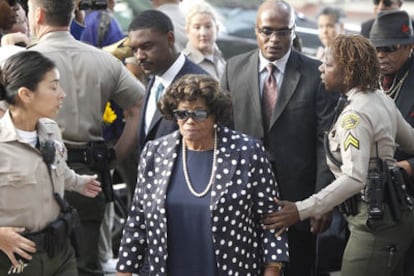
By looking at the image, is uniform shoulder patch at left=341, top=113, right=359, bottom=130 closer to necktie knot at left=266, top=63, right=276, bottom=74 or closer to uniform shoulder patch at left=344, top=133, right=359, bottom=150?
uniform shoulder patch at left=344, top=133, right=359, bottom=150

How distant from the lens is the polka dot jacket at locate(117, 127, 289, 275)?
5.80 m

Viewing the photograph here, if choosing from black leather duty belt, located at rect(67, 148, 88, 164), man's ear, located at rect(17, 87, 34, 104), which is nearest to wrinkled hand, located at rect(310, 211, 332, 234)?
black leather duty belt, located at rect(67, 148, 88, 164)

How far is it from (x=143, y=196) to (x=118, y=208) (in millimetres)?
3843

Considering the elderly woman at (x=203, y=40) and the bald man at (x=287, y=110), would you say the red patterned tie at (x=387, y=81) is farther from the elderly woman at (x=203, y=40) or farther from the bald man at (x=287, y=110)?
the elderly woman at (x=203, y=40)

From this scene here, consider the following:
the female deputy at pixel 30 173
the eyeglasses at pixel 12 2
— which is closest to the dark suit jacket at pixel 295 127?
the female deputy at pixel 30 173

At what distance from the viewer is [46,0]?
7125mm

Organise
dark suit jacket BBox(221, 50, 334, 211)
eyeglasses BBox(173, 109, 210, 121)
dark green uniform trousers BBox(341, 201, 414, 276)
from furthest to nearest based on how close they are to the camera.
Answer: dark suit jacket BBox(221, 50, 334, 211), dark green uniform trousers BBox(341, 201, 414, 276), eyeglasses BBox(173, 109, 210, 121)

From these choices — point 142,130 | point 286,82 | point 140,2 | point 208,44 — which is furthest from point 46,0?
point 140,2

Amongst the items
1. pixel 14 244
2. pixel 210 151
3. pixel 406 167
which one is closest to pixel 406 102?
pixel 406 167

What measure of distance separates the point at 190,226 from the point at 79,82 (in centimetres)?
174

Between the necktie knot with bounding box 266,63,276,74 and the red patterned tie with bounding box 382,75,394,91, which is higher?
the necktie knot with bounding box 266,63,276,74

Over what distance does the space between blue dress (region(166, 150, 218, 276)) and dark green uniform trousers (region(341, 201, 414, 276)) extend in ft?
3.05

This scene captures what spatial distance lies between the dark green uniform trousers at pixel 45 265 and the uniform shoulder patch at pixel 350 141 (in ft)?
5.18

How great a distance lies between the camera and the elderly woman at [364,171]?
20.3ft
